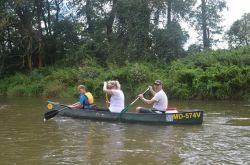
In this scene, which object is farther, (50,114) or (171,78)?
(171,78)

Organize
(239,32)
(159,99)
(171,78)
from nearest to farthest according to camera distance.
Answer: (159,99), (171,78), (239,32)

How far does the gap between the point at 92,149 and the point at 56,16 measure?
2792cm

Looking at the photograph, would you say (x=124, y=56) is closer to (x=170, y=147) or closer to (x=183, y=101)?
(x=183, y=101)

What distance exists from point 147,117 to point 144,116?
0.35 feet

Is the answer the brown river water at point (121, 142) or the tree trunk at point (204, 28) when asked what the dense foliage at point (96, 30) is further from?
the brown river water at point (121, 142)

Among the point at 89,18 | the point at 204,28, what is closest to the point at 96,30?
the point at 89,18

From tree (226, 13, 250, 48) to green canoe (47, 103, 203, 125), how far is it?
26109mm

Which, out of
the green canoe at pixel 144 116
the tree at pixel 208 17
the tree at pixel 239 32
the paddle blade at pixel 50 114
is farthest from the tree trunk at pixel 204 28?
the paddle blade at pixel 50 114

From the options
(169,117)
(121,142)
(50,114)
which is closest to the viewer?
(121,142)

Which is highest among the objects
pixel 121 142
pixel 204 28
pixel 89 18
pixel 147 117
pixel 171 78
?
pixel 89 18

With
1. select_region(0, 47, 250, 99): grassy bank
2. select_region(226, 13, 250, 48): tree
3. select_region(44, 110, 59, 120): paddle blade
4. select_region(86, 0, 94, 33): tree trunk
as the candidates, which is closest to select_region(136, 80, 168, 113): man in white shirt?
select_region(44, 110, 59, 120): paddle blade

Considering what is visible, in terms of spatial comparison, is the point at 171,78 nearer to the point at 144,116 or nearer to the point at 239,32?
the point at 144,116

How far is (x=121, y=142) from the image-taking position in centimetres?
1171

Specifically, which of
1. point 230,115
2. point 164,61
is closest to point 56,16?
point 164,61
